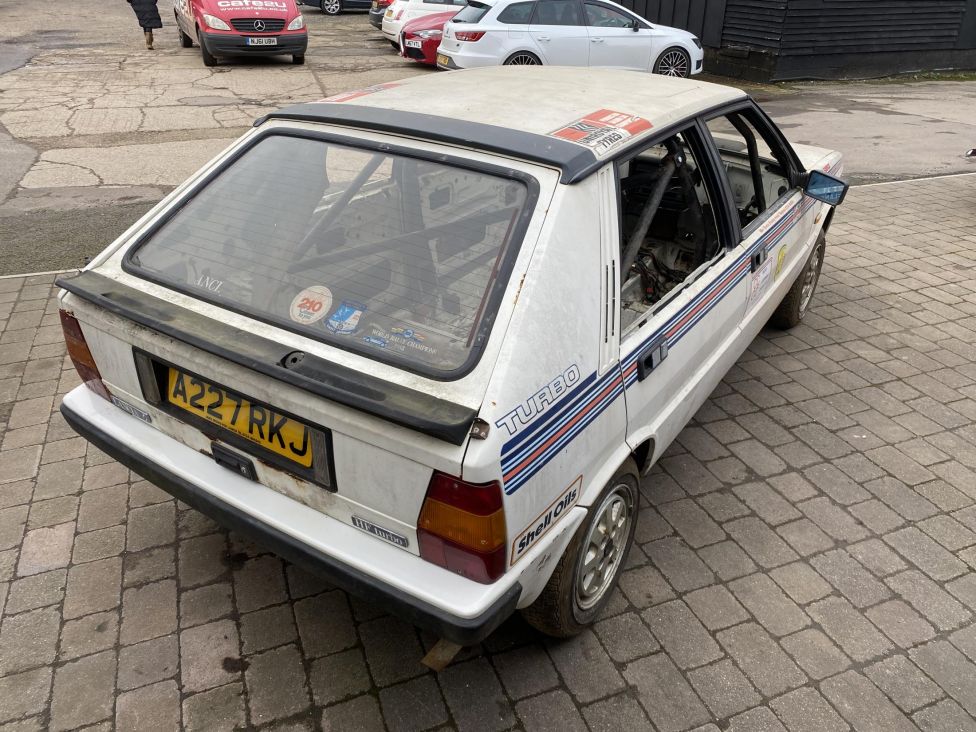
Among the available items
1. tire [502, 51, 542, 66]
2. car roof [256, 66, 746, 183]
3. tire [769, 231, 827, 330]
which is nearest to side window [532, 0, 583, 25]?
tire [502, 51, 542, 66]

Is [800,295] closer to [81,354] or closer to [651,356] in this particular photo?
[651,356]

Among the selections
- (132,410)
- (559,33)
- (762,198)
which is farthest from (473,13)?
(132,410)

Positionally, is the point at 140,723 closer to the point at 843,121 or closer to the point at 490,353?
the point at 490,353

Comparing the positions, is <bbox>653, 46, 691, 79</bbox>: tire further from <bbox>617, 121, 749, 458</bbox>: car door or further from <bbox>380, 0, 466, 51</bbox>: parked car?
<bbox>617, 121, 749, 458</bbox>: car door

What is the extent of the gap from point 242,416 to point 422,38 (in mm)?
13278

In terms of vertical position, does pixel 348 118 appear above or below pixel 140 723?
above

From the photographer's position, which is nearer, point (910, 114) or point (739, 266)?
point (739, 266)

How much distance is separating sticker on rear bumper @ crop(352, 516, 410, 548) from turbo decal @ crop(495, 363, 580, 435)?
46cm

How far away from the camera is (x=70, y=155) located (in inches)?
330

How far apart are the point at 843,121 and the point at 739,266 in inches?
381

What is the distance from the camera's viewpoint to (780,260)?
393 centimetres

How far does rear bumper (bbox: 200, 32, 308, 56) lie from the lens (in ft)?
43.8

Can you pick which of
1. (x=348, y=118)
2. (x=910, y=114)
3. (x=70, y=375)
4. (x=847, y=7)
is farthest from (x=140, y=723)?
(x=847, y=7)

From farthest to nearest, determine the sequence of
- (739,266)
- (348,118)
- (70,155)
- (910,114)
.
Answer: (910,114)
(70,155)
(739,266)
(348,118)
